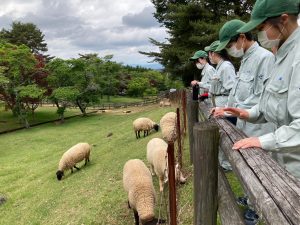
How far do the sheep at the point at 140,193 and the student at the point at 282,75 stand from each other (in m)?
3.91

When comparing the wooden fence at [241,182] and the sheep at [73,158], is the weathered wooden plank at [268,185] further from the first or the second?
the sheep at [73,158]

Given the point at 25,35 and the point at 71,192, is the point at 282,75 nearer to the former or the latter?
the point at 71,192

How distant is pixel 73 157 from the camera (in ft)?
48.4

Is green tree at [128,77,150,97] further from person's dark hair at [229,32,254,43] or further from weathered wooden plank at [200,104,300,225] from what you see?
weathered wooden plank at [200,104,300,225]

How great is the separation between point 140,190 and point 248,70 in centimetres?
346

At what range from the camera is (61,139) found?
26688 millimetres

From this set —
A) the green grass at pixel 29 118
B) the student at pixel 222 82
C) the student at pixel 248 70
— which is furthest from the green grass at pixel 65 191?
the green grass at pixel 29 118

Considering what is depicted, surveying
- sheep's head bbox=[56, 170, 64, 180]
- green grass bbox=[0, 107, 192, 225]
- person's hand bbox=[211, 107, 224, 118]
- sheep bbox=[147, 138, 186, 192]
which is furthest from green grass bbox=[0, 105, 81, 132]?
person's hand bbox=[211, 107, 224, 118]

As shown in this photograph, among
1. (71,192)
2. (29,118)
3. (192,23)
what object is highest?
(192,23)

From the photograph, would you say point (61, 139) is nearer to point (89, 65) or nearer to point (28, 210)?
point (28, 210)

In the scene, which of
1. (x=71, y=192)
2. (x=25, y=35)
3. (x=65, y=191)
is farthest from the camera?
Answer: (x=25, y=35)

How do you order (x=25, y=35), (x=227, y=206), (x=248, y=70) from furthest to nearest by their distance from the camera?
(x=25, y=35) → (x=248, y=70) → (x=227, y=206)

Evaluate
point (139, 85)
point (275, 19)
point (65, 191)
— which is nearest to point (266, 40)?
point (275, 19)

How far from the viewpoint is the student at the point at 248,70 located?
422 centimetres
